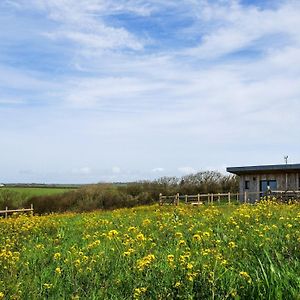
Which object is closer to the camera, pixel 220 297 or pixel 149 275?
pixel 220 297

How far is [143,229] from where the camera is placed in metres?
11.0

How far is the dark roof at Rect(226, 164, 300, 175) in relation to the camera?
3362 centimetres

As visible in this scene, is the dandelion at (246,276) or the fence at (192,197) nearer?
the dandelion at (246,276)

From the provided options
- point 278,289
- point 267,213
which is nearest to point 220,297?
point 278,289

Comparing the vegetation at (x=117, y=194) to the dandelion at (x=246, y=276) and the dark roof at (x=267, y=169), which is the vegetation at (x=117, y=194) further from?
the dandelion at (x=246, y=276)

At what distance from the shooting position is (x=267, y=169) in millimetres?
34844

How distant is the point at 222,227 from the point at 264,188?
1046 inches

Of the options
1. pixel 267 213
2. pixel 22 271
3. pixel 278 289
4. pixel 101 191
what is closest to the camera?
pixel 278 289

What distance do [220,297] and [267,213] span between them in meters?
7.68

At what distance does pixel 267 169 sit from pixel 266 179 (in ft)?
4.63

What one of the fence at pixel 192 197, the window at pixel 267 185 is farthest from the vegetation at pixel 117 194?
the window at pixel 267 185

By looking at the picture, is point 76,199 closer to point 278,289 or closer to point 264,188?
point 264,188

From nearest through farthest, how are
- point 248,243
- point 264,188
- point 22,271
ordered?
point 22,271, point 248,243, point 264,188

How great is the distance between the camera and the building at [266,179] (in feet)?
112
